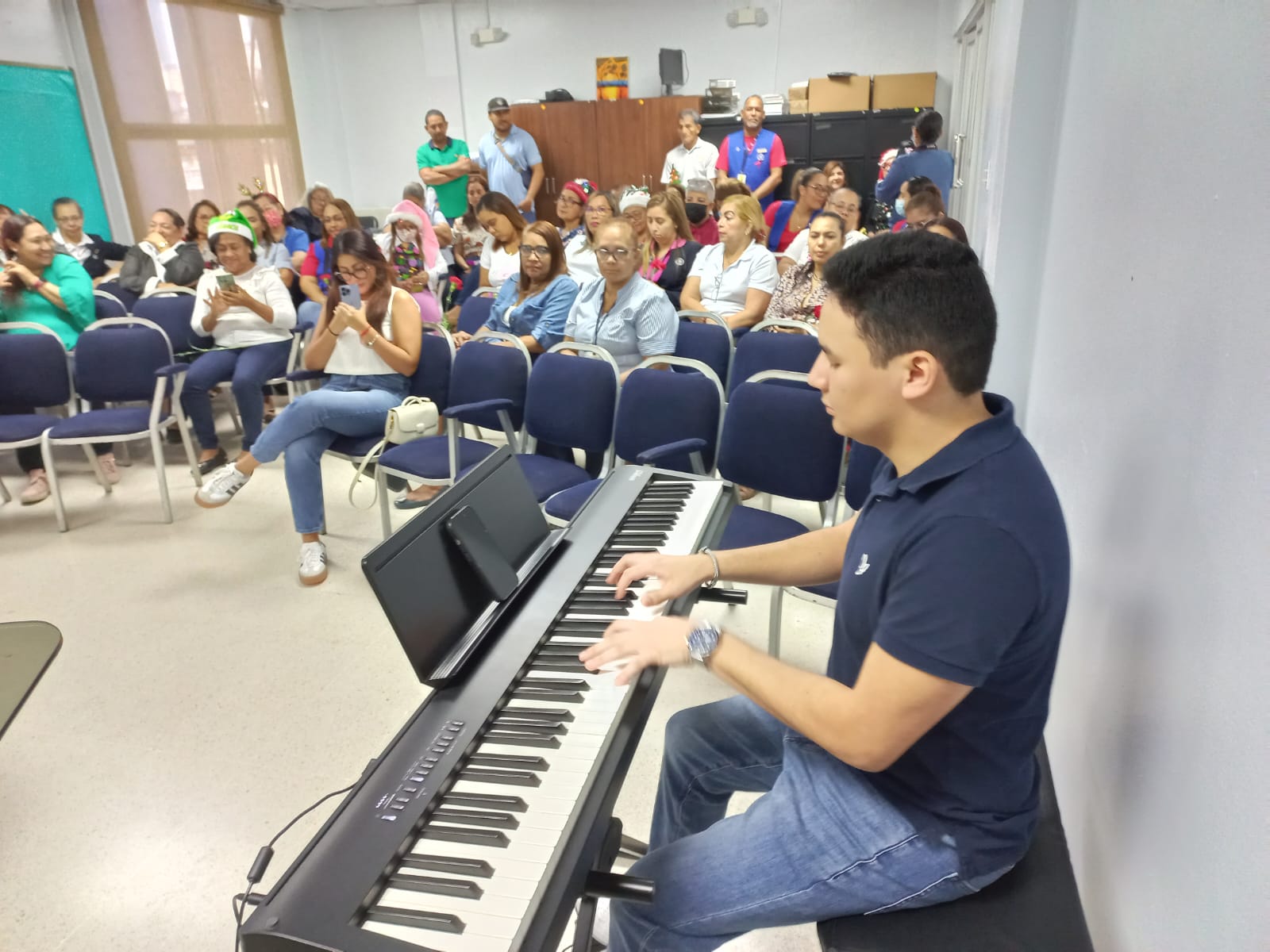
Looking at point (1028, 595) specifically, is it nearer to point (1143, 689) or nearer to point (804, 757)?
point (1143, 689)

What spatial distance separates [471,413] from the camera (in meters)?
2.91

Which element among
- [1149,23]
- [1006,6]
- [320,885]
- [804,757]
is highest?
[1006,6]

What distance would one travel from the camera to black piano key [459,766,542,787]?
3.06ft

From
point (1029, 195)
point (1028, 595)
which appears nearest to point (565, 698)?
point (1028, 595)

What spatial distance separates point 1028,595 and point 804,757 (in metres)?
0.42

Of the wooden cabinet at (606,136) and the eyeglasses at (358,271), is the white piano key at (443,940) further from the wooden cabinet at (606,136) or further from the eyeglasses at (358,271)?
the wooden cabinet at (606,136)

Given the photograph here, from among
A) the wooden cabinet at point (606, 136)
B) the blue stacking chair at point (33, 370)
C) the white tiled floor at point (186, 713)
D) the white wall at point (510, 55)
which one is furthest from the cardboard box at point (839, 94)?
the blue stacking chair at point (33, 370)

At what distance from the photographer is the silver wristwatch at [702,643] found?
3.36ft

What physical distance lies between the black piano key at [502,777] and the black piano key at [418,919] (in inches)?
6.9

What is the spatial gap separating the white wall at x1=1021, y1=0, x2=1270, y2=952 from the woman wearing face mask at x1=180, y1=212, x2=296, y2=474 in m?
3.91

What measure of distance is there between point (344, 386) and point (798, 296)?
2.15 meters

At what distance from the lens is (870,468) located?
2133 mm

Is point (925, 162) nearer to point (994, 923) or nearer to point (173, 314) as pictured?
point (173, 314)

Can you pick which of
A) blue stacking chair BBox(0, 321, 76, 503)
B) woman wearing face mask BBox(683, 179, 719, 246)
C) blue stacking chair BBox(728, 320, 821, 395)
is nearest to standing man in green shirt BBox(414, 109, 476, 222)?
woman wearing face mask BBox(683, 179, 719, 246)
